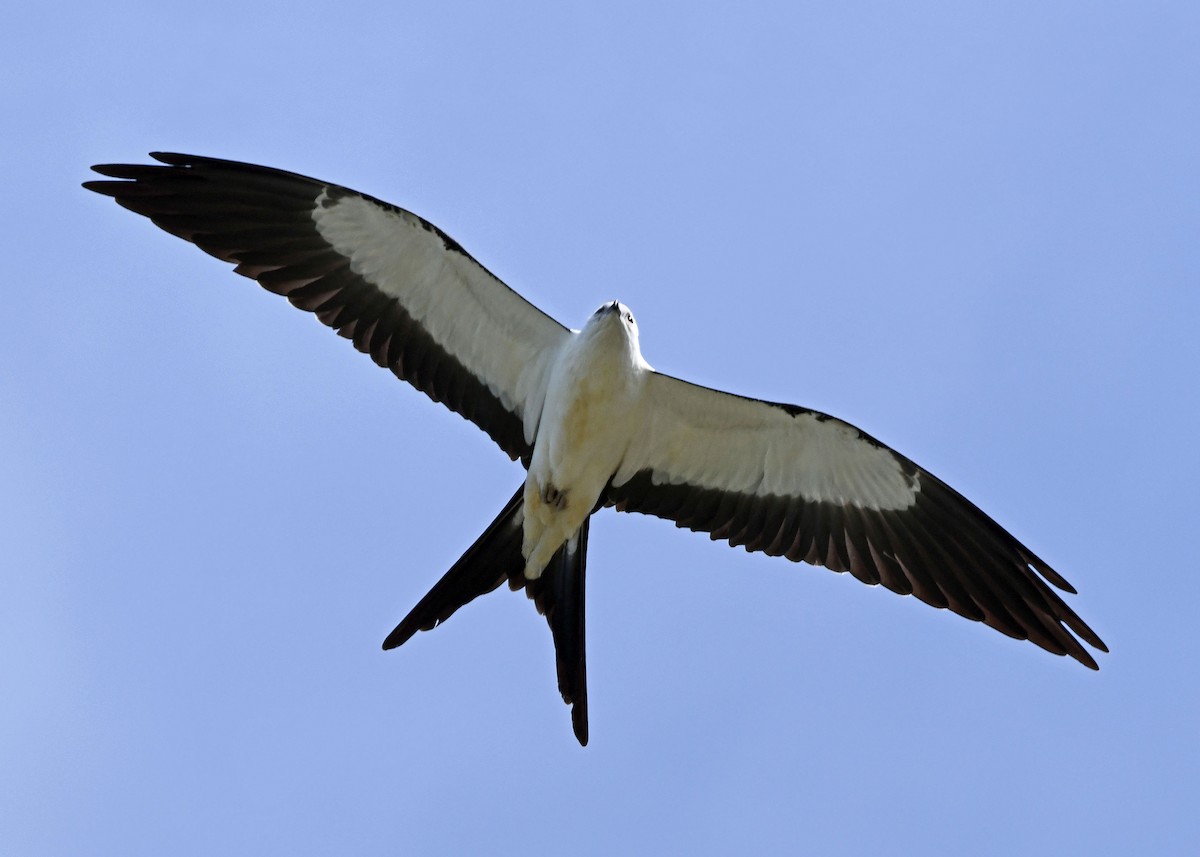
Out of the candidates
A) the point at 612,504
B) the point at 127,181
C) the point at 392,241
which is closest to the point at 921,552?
the point at 612,504

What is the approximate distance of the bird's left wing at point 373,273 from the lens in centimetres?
1028

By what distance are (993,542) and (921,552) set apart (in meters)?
0.51

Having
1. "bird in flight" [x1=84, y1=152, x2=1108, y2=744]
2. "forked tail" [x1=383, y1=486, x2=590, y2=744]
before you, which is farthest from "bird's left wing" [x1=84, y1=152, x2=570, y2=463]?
"forked tail" [x1=383, y1=486, x2=590, y2=744]

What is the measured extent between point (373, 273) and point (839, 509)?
3.72 metres

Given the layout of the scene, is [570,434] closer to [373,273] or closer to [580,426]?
[580,426]

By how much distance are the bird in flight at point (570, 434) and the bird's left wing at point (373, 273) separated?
11 mm

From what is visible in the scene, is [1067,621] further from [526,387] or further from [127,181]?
[127,181]

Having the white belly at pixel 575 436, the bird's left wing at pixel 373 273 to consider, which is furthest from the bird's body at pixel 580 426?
the bird's left wing at pixel 373 273

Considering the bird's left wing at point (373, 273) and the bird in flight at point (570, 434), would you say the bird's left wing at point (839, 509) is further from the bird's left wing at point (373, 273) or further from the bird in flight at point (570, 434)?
the bird's left wing at point (373, 273)

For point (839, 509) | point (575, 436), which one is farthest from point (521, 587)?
point (839, 509)

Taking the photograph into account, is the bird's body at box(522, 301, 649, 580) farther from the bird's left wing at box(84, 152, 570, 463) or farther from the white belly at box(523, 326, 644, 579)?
the bird's left wing at box(84, 152, 570, 463)

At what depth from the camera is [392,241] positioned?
408 inches

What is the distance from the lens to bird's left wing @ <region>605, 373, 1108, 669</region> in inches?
428

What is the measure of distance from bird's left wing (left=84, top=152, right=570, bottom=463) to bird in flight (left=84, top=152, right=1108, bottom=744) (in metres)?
0.01
